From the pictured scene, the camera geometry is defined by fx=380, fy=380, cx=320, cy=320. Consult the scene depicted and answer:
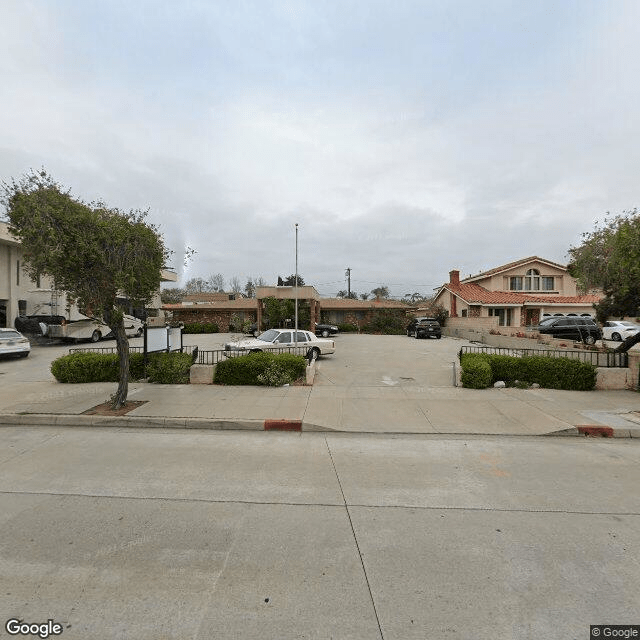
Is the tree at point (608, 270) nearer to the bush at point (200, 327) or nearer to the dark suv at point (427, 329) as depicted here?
the dark suv at point (427, 329)

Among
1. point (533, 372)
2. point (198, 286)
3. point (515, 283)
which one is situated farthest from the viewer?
point (198, 286)

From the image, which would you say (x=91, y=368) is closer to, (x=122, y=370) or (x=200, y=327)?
(x=122, y=370)

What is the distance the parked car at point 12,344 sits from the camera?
15905 millimetres

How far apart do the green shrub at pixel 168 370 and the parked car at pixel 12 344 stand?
973 centimetres

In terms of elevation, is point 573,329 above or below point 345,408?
above

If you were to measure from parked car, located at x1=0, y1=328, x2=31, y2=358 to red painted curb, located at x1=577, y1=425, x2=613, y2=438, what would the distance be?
20.0m

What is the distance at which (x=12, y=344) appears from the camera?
1616 centimetres

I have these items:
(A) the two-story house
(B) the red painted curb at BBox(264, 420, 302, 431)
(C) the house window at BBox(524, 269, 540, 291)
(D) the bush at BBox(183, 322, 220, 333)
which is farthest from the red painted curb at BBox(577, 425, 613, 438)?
(C) the house window at BBox(524, 269, 540, 291)

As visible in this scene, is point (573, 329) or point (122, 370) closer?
point (122, 370)

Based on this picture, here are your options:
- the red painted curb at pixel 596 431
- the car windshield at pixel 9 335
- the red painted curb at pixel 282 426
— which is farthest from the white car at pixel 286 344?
the car windshield at pixel 9 335

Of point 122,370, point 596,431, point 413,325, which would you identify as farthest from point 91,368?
point 413,325

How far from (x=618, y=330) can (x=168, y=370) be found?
27037mm

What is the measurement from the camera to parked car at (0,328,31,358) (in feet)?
52.2

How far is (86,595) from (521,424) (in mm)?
7267
